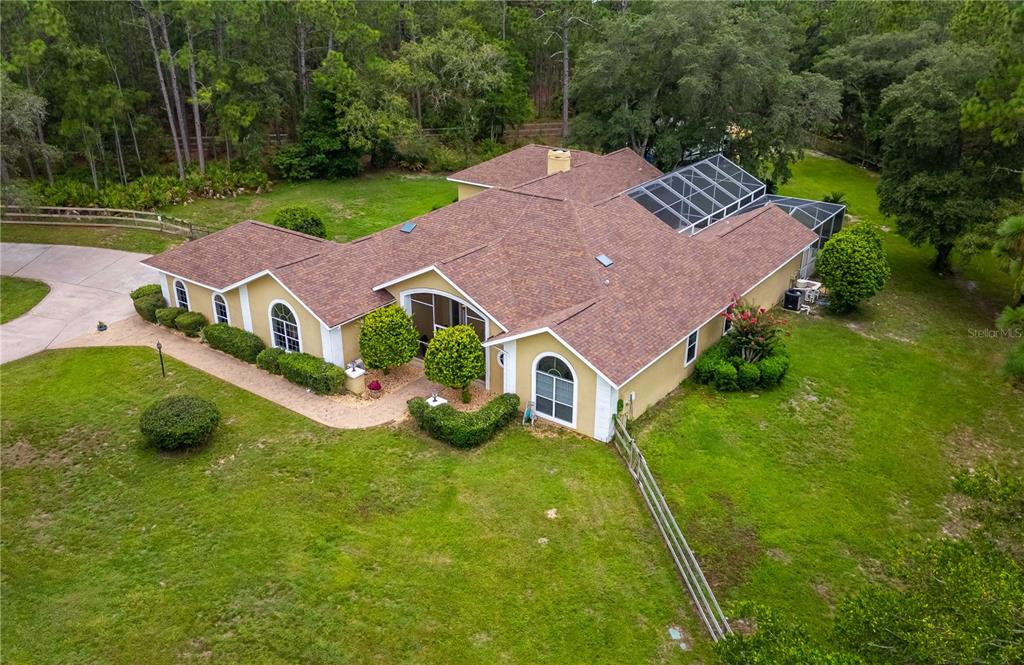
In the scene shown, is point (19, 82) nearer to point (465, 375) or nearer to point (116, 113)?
point (116, 113)

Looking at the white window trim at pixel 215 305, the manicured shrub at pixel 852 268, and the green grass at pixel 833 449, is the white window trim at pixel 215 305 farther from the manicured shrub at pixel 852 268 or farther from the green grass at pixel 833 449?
the manicured shrub at pixel 852 268

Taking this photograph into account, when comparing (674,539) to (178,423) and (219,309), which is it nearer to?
(178,423)

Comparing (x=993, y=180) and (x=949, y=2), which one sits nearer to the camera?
(x=993, y=180)

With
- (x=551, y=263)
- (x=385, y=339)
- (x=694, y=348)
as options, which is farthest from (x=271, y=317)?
(x=694, y=348)

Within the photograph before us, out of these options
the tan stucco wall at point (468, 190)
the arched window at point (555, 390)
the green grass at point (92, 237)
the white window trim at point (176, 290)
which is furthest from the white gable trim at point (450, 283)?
the green grass at point (92, 237)

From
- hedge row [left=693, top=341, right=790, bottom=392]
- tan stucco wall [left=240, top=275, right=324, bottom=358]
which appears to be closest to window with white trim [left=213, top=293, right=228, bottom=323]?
tan stucco wall [left=240, top=275, right=324, bottom=358]

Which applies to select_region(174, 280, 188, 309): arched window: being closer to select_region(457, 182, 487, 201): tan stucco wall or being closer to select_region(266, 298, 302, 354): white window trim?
select_region(266, 298, 302, 354): white window trim

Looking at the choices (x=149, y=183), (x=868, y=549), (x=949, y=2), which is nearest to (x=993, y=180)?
(x=868, y=549)
